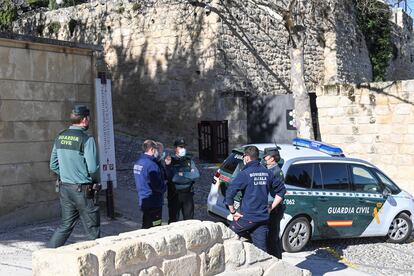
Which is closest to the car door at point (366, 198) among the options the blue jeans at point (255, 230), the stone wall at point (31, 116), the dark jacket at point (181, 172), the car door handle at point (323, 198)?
the car door handle at point (323, 198)

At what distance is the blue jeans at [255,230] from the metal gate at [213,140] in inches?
380

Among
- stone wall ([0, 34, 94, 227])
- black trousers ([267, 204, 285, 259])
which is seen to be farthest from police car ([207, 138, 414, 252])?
stone wall ([0, 34, 94, 227])

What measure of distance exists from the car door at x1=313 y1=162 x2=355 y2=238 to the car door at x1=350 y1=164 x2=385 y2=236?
126mm

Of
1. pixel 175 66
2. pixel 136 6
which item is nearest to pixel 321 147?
pixel 175 66

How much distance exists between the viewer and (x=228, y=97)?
54.2ft

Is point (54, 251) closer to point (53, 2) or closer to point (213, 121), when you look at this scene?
point (213, 121)

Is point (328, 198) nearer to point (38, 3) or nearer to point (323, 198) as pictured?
point (323, 198)

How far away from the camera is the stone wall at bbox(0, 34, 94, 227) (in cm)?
848

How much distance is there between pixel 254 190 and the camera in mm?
6098

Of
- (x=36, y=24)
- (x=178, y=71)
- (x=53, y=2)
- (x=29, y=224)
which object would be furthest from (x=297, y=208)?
(x=53, y=2)

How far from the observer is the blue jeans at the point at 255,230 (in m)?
6.12

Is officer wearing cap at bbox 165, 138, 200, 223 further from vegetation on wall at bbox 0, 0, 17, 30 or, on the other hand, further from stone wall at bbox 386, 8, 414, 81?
stone wall at bbox 386, 8, 414, 81

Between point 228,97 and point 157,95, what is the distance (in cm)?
264

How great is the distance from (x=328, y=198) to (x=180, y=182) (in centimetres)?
238
